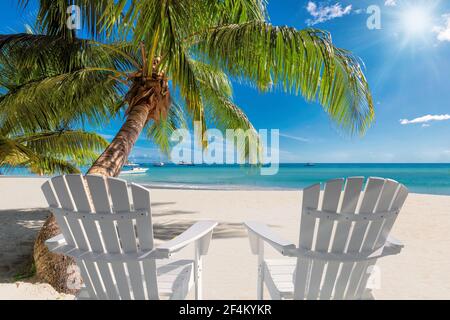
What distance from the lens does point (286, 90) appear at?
3184 millimetres

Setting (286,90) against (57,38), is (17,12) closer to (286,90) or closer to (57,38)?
(57,38)

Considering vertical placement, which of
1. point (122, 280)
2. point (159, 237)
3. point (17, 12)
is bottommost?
point (159, 237)

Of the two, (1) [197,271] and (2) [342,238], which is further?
(1) [197,271]

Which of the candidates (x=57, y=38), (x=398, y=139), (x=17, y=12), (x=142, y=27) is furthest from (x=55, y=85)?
(x=398, y=139)

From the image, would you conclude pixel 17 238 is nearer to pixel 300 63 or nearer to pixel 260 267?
pixel 260 267

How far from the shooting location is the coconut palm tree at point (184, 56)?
2.74 m

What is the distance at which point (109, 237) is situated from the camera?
1.39 metres

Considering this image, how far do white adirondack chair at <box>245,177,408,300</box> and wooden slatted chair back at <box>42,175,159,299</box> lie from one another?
0.70 m

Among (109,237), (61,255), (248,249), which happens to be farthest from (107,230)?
(248,249)

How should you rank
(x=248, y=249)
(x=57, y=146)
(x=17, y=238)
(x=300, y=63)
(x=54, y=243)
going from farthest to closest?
(x=57, y=146), (x=17, y=238), (x=248, y=249), (x=300, y=63), (x=54, y=243)

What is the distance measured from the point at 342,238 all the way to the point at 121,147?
2.52 metres

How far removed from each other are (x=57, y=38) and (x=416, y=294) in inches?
189

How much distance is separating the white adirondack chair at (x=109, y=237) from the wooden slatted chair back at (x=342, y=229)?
640mm

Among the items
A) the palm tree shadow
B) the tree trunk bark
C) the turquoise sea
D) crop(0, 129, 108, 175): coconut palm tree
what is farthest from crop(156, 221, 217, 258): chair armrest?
crop(0, 129, 108, 175): coconut palm tree
